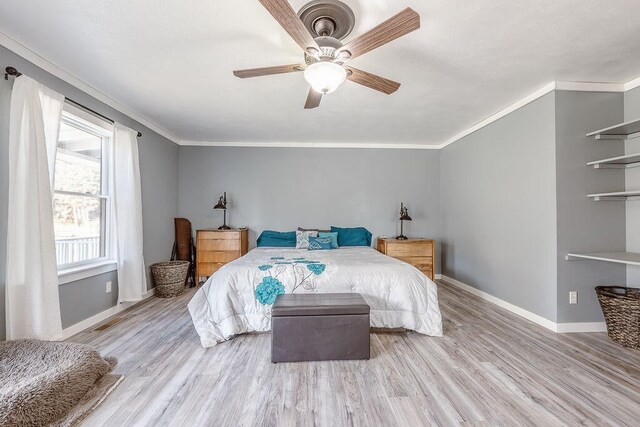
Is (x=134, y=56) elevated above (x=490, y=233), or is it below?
above

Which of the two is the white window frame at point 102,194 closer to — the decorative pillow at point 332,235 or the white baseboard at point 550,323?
the decorative pillow at point 332,235

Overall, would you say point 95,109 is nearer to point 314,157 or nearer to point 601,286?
point 314,157

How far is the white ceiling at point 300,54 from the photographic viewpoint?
1.78 meters

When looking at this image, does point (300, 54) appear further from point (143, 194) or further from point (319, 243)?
point (143, 194)

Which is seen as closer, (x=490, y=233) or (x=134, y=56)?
(x=134, y=56)

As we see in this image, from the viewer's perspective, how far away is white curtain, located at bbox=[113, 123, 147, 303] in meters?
3.18

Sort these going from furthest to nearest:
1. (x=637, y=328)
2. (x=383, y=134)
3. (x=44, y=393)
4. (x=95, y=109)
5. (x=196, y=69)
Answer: (x=383, y=134) → (x=95, y=109) → (x=196, y=69) → (x=637, y=328) → (x=44, y=393)

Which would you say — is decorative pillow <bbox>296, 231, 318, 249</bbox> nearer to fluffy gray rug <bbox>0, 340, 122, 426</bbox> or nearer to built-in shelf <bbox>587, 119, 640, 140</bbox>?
fluffy gray rug <bbox>0, 340, 122, 426</bbox>

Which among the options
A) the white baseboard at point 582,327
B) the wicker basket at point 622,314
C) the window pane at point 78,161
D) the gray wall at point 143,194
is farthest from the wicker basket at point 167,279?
the wicker basket at point 622,314

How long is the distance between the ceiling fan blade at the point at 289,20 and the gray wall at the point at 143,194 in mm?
2151

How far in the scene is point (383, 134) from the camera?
4.39m

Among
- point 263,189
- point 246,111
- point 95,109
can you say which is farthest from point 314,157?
point 95,109

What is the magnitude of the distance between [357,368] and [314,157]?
11.6 feet

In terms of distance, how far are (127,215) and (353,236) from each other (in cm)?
306
